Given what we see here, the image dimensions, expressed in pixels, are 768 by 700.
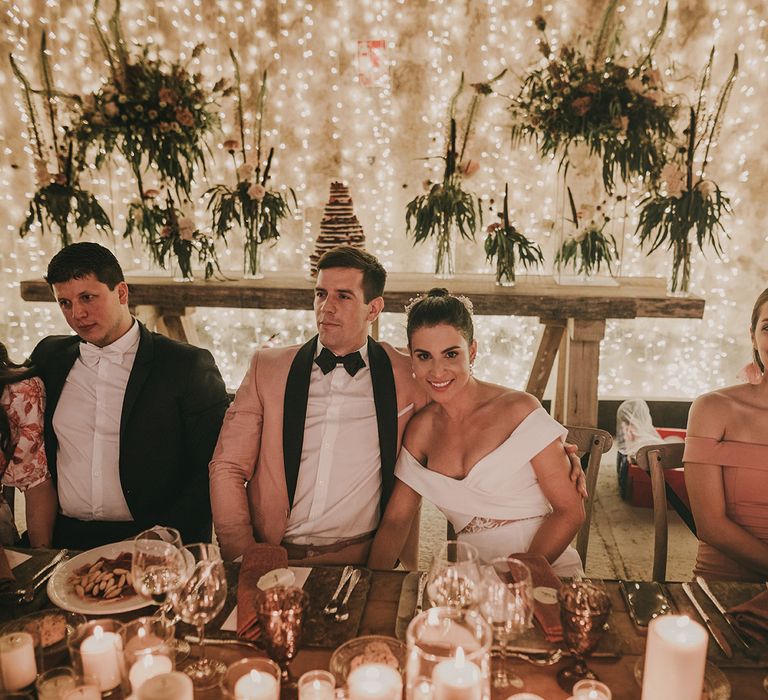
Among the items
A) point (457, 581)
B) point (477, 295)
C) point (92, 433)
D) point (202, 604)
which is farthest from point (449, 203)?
point (202, 604)

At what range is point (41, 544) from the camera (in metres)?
2.08

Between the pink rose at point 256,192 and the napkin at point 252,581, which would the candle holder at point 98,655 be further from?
the pink rose at point 256,192

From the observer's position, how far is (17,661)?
1.11m

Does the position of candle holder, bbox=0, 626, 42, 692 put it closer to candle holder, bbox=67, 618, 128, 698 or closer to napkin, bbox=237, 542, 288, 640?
candle holder, bbox=67, 618, 128, 698

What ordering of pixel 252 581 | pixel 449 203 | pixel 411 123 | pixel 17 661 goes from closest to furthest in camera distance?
pixel 17 661 < pixel 252 581 < pixel 449 203 < pixel 411 123

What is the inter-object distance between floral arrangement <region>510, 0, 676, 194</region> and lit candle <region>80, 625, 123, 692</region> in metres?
2.97

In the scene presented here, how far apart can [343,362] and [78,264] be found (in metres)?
0.90

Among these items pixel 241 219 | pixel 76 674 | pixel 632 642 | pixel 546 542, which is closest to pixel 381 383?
pixel 546 542

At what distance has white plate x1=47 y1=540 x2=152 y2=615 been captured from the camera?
1309 mm

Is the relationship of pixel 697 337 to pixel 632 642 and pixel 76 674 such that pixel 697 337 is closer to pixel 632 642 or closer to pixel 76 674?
pixel 632 642

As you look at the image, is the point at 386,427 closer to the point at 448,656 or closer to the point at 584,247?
the point at 448,656

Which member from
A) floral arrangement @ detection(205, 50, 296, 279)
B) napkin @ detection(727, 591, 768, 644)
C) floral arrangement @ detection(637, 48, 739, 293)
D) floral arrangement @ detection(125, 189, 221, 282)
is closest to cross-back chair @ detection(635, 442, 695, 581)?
napkin @ detection(727, 591, 768, 644)

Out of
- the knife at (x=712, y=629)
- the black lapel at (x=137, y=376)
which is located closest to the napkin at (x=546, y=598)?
the knife at (x=712, y=629)

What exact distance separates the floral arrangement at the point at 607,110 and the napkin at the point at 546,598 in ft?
8.01
